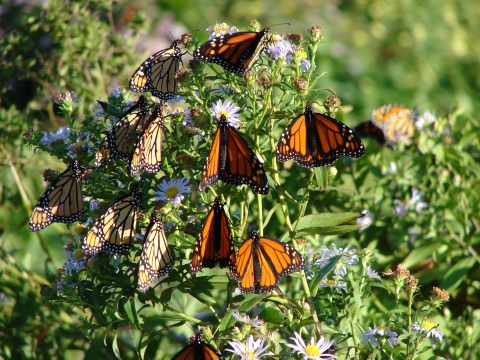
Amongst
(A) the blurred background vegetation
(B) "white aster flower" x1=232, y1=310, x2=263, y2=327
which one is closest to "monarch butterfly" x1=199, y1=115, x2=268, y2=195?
(B) "white aster flower" x1=232, y1=310, x2=263, y2=327

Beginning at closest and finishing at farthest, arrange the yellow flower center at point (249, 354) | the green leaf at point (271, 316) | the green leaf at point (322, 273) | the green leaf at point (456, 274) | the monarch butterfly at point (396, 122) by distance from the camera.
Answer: the yellow flower center at point (249, 354), the green leaf at point (322, 273), the green leaf at point (271, 316), the green leaf at point (456, 274), the monarch butterfly at point (396, 122)

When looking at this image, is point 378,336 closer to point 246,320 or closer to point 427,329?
point 427,329

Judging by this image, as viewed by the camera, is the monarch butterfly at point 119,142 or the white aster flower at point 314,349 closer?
the white aster flower at point 314,349

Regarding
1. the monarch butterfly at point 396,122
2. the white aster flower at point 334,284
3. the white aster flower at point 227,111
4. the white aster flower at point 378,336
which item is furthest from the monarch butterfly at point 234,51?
the monarch butterfly at point 396,122

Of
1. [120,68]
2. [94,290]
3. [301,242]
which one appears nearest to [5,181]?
[120,68]

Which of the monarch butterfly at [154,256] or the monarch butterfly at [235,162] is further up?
the monarch butterfly at [235,162]

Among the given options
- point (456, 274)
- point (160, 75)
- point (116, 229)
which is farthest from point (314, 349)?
point (456, 274)

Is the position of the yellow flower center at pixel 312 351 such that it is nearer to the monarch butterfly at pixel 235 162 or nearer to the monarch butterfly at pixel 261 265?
the monarch butterfly at pixel 261 265
